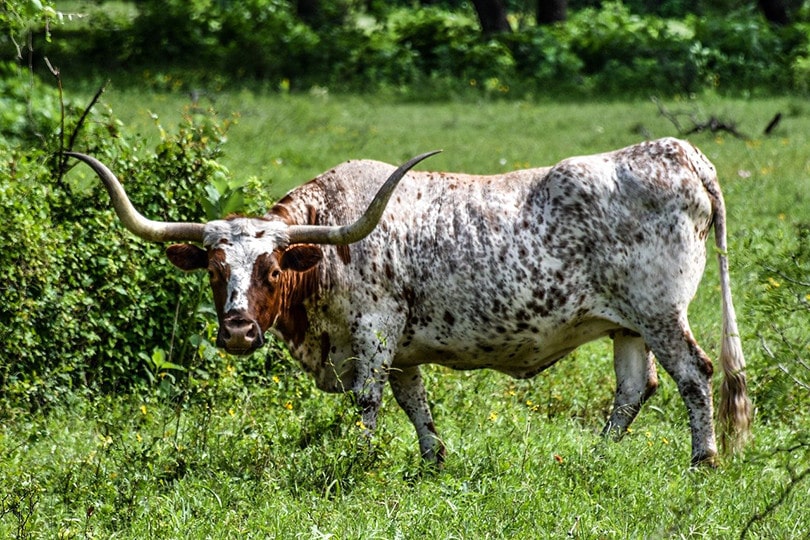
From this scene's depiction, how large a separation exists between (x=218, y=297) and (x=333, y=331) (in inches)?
30.0

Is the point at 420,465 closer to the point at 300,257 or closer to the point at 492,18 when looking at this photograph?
the point at 300,257

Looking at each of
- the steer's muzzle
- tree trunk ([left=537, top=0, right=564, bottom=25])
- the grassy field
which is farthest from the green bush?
tree trunk ([left=537, top=0, right=564, bottom=25])

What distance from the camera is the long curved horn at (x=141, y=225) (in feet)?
22.2

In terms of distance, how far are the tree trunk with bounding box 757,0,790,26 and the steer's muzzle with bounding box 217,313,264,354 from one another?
2249cm

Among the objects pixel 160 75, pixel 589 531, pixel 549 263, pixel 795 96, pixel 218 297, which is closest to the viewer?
pixel 589 531

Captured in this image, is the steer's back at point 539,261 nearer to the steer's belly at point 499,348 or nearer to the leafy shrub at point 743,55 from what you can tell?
the steer's belly at point 499,348

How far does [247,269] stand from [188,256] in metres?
0.40

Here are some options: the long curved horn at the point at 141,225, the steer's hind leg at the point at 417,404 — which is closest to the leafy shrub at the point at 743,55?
the steer's hind leg at the point at 417,404

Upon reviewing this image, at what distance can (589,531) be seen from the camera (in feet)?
19.1

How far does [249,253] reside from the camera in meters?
6.69

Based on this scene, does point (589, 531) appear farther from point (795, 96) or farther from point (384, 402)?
point (795, 96)

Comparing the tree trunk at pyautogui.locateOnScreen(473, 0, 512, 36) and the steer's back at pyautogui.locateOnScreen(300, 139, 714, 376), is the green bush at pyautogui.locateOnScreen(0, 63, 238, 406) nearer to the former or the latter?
the steer's back at pyautogui.locateOnScreen(300, 139, 714, 376)

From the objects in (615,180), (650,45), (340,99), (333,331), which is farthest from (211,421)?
(650,45)

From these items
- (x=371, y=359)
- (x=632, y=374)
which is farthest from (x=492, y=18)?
(x=371, y=359)
